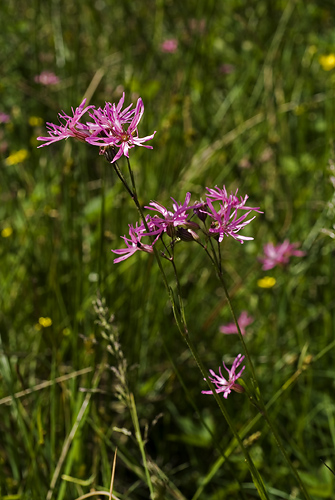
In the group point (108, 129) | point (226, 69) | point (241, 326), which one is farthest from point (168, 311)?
point (226, 69)

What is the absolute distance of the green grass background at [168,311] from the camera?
1.24 metres

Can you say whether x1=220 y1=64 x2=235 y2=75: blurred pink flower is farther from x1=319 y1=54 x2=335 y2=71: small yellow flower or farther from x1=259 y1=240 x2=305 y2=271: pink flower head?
x1=259 y1=240 x2=305 y2=271: pink flower head

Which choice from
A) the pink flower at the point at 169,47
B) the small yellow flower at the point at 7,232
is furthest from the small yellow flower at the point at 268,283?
the pink flower at the point at 169,47

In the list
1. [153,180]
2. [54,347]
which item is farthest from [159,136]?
[54,347]

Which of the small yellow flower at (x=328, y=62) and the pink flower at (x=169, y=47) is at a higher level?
the small yellow flower at (x=328, y=62)

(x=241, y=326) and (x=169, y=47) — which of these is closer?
(x=241, y=326)

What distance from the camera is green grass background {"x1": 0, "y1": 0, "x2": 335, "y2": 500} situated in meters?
1.24

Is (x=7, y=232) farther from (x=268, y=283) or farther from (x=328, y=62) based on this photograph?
(x=328, y=62)

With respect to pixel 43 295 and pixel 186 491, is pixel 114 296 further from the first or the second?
pixel 186 491

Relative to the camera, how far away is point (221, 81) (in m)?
2.94

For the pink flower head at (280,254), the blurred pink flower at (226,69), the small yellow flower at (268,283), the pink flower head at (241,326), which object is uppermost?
the pink flower head at (280,254)

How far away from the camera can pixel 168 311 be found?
1796 mm

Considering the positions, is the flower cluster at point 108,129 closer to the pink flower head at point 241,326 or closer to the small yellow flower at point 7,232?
the pink flower head at point 241,326

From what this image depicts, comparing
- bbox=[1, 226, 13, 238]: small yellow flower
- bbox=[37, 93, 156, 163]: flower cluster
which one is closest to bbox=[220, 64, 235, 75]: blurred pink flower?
bbox=[1, 226, 13, 238]: small yellow flower
